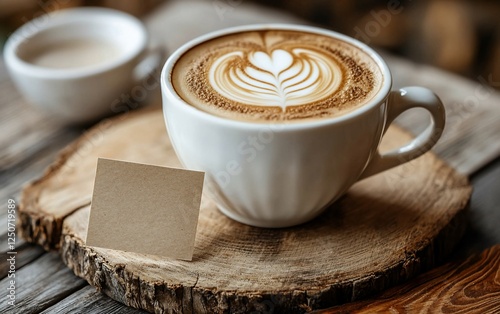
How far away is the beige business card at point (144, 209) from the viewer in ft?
3.12

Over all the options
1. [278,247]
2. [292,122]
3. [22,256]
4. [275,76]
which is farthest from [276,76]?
[22,256]

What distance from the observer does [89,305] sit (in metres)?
0.96

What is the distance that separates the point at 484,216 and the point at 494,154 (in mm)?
210

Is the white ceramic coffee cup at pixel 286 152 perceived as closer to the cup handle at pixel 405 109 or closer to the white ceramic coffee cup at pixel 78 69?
the cup handle at pixel 405 109

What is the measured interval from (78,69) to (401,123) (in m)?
0.75

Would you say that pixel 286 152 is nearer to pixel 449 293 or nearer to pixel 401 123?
pixel 449 293

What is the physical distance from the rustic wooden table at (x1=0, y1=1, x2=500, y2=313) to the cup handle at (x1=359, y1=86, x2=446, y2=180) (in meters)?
0.19

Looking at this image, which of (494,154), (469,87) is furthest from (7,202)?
(469,87)

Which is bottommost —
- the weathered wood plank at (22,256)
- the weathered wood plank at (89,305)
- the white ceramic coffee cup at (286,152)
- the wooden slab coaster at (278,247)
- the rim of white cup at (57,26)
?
the weathered wood plank at (22,256)

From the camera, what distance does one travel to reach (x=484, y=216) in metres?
1.17

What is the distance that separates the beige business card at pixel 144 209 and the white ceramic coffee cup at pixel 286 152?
5 centimetres

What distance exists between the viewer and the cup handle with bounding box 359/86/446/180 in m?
0.99

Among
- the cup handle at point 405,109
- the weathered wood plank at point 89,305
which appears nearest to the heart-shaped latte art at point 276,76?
the cup handle at point 405,109

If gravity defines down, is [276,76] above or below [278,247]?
above
